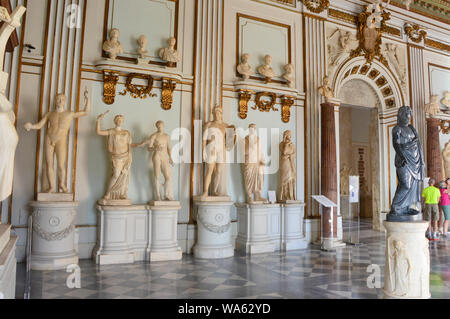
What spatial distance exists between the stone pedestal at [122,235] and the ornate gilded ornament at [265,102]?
3655mm

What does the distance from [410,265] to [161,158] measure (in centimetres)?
462

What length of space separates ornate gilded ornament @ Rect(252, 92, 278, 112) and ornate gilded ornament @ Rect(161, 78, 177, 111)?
204 centimetres

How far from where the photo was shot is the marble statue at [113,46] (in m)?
7.18

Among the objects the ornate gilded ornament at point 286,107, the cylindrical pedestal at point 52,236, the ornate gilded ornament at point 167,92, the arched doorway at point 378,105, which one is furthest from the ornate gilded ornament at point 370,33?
the cylindrical pedestal at point 52,236

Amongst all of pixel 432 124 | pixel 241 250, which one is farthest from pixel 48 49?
pixel 432 124

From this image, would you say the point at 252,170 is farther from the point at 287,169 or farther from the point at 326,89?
the point at 326,89

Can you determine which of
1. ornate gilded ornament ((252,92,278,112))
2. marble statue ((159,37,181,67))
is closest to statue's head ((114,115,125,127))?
marble statue ((159,37,181,67))

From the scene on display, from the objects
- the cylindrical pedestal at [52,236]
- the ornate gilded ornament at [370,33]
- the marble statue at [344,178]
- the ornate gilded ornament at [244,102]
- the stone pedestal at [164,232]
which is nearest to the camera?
the cylindrical pedestal at [52,236]

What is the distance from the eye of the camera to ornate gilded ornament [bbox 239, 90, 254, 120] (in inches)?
331

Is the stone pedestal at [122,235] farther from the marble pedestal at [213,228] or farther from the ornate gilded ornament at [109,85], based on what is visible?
the ornate gilded ornament at [109,85]

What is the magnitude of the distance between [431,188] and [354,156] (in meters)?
6.63

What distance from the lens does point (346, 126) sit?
16078 millimetres

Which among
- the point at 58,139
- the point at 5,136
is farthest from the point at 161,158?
the point at 5,136
